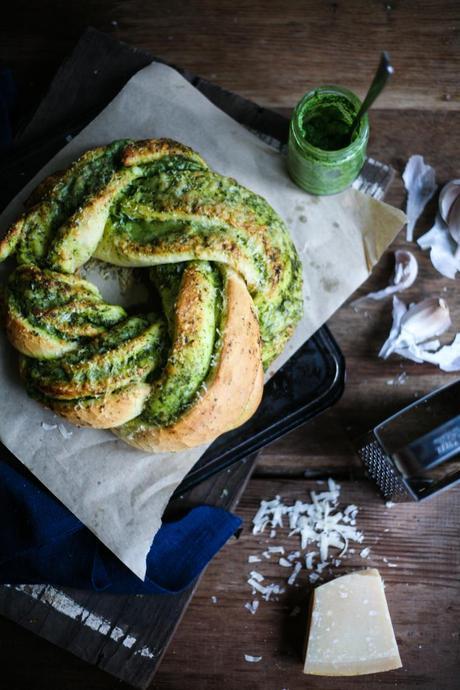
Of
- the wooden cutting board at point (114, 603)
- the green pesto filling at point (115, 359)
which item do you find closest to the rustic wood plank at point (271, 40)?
the wooden cutting board at point (114, 603)

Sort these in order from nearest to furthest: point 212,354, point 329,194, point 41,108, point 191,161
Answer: point 212,354 → point 191,161 → point 329,194 → point 41,108

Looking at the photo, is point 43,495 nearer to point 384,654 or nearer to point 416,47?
point 384,654

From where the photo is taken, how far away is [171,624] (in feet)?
7.29

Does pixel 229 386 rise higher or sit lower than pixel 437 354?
higher

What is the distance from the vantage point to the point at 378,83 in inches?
67.7

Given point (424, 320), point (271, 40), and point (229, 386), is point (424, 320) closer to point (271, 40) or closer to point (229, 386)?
point (229, 386)

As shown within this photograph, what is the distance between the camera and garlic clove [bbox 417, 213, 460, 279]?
7.64 feet

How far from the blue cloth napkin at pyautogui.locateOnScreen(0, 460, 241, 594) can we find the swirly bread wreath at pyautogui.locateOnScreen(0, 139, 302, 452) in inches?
13.3

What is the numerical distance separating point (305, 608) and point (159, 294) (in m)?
1.11

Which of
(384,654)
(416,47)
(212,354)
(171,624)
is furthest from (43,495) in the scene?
(416,47)

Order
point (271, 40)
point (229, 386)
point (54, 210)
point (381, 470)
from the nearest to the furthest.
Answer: point (229, 386) < point (54, 210) < point (381, 470) < point (271, 40)

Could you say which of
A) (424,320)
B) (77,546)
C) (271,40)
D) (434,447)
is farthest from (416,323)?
(77,546)

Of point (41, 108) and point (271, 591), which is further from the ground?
point (41, 108)

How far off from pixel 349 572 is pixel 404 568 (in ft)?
0.59
